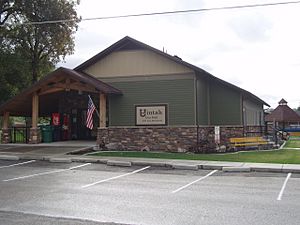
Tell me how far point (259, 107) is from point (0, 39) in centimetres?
2363

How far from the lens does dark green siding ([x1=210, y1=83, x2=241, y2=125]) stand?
942 inches

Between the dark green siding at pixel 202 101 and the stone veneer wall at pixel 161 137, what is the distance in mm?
932

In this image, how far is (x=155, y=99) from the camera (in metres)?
22.5

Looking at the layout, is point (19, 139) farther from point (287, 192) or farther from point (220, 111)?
point (287, 192)

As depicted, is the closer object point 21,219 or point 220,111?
point 21,219

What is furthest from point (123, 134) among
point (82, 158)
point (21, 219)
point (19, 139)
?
A: point (21, 219)

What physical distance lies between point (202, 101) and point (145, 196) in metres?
14.8

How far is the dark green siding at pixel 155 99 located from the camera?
21938 mm

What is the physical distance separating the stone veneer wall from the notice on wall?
1.98ft

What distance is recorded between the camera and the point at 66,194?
372 inches

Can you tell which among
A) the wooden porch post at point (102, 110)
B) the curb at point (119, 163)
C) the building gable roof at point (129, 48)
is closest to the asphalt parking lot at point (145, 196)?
the curb at point (119, 163)

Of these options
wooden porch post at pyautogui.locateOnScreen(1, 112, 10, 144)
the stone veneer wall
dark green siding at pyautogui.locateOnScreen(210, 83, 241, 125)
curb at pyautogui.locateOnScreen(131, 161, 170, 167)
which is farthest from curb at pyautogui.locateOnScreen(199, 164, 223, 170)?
wooden porch post at pyautogui.locateOnScreen(1, 112, 10, 144)

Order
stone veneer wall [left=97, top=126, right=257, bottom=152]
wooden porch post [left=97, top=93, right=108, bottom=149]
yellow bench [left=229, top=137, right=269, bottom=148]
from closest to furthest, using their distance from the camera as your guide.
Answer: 1. stone veneer wall [left=97, top=126, right=257, bottom=152]
2. wooden porch post [left=97, top=93, right=108, bottom=149]
3. yellow bench [left=229, top=137, right=269, bottom=148]

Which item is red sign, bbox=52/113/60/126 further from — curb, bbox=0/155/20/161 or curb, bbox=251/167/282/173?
curb, bbox=251/167/282/173
